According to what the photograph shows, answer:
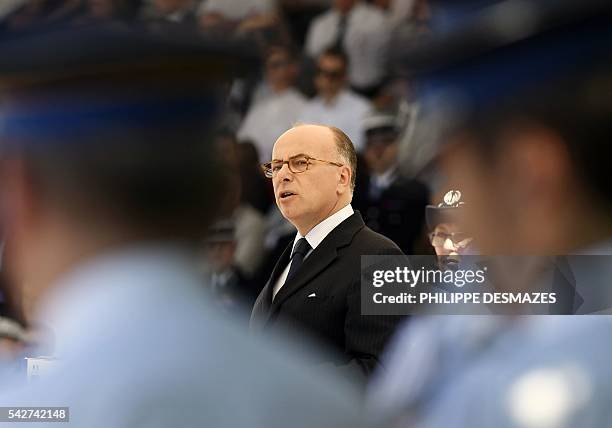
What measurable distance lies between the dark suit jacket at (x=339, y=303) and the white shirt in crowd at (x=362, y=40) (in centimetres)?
46

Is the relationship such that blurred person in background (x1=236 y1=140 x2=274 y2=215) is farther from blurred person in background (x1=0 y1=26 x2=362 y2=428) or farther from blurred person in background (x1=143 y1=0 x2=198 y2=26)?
blurred person in background (x1=143 y1=0 x2=198 y2=26)

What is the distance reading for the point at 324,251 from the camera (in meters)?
2.97

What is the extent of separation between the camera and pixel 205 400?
3.05 meters

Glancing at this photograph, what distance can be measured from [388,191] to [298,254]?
0.36m

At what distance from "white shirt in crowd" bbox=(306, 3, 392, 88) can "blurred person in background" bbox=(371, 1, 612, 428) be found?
0.50 feet

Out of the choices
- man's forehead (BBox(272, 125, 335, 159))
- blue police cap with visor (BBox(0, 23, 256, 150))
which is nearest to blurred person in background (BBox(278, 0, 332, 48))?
blue police cap with visor (BBox(0, 23, 256, 150))

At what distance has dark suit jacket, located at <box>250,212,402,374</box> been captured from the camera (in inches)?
115

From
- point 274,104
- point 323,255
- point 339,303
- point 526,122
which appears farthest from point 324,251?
point 526,122

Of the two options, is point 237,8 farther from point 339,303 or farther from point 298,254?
point 339,303

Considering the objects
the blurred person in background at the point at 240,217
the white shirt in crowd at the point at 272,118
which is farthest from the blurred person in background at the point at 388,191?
the blurred person in background at the point at 240,217

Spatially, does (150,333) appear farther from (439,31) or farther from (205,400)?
(439,31)

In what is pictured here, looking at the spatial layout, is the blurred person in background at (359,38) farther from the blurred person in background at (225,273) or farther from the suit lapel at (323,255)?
the blurred person in background at (225,273)

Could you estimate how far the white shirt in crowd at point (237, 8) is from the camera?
307 centimetres

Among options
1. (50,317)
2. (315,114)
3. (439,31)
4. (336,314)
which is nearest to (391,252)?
(336,314)
